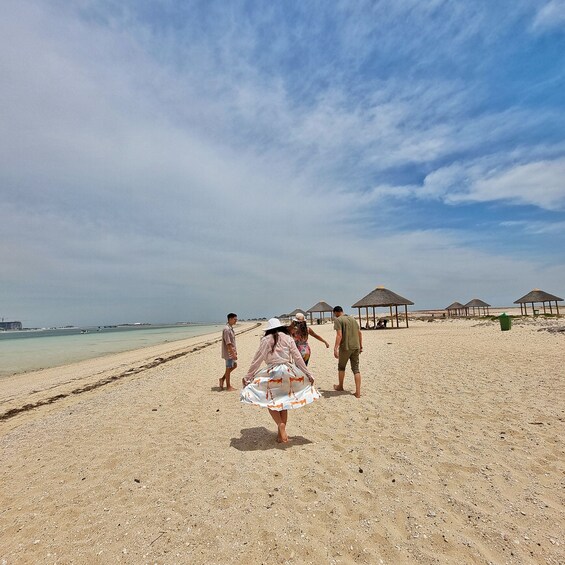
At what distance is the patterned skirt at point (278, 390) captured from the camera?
14.9 ft

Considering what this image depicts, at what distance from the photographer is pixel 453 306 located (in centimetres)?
4800

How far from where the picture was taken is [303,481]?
147 inches

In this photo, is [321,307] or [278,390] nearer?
[278,390]

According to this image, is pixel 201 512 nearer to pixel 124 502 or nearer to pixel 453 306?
pixel 124 502

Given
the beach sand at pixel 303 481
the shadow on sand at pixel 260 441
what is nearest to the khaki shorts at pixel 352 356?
the beach sand at pixel 303 481

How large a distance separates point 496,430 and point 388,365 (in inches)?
236

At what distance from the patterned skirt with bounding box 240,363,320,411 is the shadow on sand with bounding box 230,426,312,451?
2.18 ft

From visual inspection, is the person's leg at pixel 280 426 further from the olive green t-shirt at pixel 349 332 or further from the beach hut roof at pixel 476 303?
the beach hut roof at pixel 476 303

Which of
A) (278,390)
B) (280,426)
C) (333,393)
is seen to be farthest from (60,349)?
(278,390)

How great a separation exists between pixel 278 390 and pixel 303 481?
3.84 ft

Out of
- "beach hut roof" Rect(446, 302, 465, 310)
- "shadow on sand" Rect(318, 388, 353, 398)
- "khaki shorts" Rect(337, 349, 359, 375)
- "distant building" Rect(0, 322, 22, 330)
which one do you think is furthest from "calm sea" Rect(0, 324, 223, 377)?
"distant building" Rect(0, 322, 22, 330)

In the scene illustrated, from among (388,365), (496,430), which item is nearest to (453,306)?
(388,365)

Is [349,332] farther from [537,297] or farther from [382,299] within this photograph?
[537,297]

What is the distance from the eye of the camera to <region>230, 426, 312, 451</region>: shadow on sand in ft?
15.6
